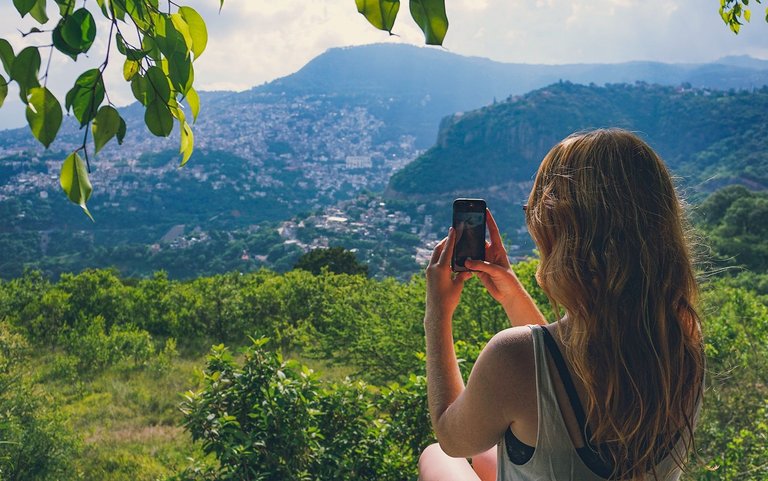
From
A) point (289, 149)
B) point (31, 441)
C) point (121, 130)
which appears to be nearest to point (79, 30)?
point (121, 130)

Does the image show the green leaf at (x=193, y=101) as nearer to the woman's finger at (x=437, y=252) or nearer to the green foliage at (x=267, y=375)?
the woman's finger at (x=437, y=252)

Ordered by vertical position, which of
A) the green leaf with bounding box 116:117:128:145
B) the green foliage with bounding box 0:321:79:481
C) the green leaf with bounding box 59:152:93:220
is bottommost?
the green foliage with bounding box 0:321:79:481

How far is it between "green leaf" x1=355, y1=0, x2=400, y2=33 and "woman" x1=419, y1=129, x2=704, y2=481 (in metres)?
0.60

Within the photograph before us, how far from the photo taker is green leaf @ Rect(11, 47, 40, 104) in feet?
1.96

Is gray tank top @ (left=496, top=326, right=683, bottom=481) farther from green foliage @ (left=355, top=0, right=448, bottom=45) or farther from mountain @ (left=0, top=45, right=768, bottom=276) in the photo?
mountain @ (left=0, top=45, right=768, bottom=276)

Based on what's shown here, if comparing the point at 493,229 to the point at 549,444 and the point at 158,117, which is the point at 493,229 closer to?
the point at 549,444

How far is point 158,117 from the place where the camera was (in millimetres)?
673

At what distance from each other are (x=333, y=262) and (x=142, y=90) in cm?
1599

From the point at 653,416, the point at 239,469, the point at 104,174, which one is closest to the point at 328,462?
the point at 239,469

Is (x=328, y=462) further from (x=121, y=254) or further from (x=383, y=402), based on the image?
(x=121, y=254)

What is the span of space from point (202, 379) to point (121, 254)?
42183 mm

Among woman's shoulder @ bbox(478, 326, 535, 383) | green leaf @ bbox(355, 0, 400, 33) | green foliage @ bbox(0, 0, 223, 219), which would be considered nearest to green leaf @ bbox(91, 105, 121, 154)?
green foliage @ bbox(0, 0, 223, 219)

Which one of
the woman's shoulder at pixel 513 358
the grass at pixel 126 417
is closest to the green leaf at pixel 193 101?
the woman's shoulder at pixel 513 358

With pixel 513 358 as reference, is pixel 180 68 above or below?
above
